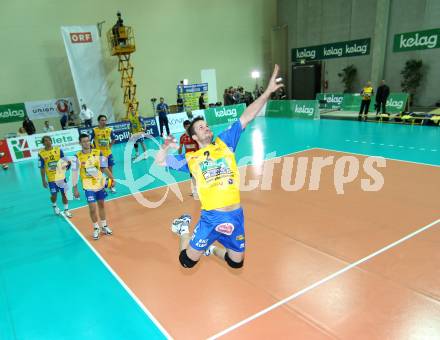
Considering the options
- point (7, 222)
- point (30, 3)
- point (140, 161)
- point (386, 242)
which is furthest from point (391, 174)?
point (30, 3)

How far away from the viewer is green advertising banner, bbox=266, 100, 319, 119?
22.1m

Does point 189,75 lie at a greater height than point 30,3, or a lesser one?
lesser

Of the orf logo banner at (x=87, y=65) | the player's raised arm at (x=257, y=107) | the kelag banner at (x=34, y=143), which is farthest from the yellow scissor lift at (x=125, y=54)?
the player's raised arm at (x=257, y=107)

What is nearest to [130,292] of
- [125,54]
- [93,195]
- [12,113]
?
[93,195]

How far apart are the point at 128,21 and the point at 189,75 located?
6149 millimetres

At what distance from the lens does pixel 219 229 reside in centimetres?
427

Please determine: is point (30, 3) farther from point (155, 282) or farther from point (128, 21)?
point (155, 282)

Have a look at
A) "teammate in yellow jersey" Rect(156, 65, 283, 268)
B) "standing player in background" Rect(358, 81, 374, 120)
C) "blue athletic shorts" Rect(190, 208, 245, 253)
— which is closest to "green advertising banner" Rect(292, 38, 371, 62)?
"standing player in background" Rect(358, 81, 374, 120)

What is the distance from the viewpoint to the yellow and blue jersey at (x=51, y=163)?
26.0 feet

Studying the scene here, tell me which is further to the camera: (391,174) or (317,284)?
(391,174)

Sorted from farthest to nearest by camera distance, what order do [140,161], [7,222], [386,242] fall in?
[140,161] < [7,222] < [386,242]

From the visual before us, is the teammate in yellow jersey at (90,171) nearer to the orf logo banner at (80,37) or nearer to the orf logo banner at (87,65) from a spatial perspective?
the orf logo banner at (87,65)

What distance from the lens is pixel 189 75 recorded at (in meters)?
27.6

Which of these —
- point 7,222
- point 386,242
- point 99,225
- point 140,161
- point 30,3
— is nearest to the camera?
point 386,242
